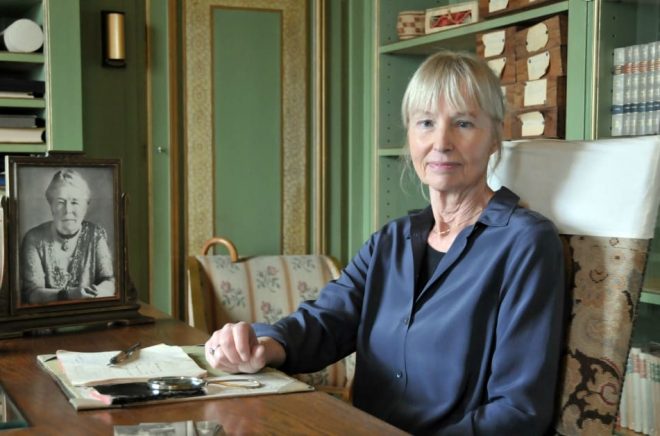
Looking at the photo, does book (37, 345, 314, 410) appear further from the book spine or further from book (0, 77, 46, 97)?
book (0, 77, 46, 97)

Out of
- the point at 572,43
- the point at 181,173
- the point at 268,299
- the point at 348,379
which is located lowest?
the point at 348,379

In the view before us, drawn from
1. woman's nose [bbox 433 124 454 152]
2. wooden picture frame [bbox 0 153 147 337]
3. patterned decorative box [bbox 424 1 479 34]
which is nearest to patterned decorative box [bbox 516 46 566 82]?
patterned decorative box [bbox 424 1 479 34]

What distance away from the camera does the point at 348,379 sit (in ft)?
9.78

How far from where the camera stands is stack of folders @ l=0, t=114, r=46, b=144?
2.91 m

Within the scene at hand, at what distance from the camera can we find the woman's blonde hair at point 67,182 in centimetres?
185

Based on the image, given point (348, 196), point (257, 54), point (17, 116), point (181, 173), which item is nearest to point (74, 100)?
point (17, 116)

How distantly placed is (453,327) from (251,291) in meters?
1.54

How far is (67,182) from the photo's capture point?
1870mm

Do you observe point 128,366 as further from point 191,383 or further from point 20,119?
point 20,119

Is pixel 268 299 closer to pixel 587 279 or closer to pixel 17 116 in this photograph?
pixel 17 116

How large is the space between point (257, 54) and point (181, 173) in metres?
0.59

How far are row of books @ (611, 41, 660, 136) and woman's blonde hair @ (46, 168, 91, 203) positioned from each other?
1508 millimetres

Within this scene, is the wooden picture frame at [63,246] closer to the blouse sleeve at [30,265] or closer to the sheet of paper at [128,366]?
the blouse sleeve at [30,265]

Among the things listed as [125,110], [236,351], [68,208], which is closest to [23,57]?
[125,110]
